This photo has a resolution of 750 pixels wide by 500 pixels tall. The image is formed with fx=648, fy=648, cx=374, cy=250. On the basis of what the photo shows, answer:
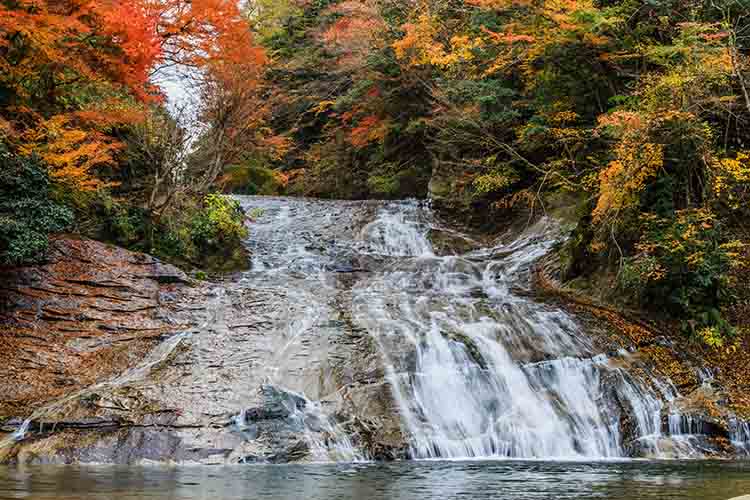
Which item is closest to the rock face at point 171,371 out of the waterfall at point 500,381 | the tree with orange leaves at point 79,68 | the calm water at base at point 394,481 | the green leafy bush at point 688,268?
the waterfall at point 500,381

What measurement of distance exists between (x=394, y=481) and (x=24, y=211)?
8.40 m

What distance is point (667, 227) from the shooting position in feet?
41.3

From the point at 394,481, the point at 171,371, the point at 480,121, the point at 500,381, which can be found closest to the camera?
the point at 394,481

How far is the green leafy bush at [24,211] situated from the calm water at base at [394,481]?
4830mm

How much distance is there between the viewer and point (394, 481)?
674 cm

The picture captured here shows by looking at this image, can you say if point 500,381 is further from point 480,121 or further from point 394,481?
point 480,121

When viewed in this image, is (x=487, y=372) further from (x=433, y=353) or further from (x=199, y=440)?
(x=199, y=440)

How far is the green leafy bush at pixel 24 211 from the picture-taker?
10906 mm

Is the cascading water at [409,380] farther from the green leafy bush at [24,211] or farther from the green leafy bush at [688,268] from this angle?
the green leafy bush at [24,211]

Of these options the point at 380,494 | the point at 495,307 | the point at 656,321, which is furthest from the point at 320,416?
the point at 656,321

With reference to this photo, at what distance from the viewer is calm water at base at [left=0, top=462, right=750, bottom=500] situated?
577 centimetres

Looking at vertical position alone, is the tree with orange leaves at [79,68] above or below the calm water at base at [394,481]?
above

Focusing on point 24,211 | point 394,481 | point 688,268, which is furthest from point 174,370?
point 688,268

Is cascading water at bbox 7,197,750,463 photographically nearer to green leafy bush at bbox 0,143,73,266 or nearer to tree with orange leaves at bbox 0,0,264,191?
green leafy bush at bbox 0,143,73,266
